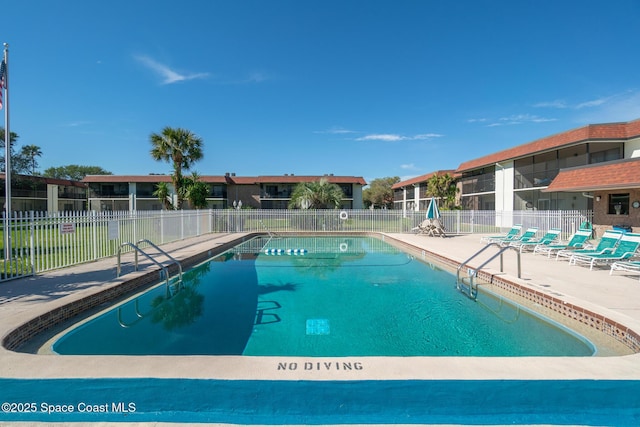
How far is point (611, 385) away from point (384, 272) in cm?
737

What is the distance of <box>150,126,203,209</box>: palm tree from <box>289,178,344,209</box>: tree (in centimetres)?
753

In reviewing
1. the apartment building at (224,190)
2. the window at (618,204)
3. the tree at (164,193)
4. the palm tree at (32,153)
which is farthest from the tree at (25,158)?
the window at (618,204)

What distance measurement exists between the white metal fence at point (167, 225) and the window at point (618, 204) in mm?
1381

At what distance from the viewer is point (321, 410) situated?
3084 mm

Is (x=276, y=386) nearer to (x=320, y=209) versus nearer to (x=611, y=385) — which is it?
(x=611, y=385)

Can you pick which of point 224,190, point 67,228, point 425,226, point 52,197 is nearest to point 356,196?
point 224,190

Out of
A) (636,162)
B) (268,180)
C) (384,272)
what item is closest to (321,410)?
(384,272)

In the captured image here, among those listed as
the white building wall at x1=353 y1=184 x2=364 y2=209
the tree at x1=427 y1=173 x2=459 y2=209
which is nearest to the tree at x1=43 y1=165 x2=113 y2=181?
the white building wall at x1=353 y1=184 x2=364 y2=209

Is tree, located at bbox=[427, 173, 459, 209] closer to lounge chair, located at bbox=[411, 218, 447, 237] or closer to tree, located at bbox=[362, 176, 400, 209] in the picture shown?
lounge chair, located at bbox=[411, 218, 447, 237]

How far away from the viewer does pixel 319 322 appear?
601 cm

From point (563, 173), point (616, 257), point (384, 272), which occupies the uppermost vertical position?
point (563, 173)

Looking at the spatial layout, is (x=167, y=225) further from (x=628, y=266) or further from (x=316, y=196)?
(x=628, y=266)

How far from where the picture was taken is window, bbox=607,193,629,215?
50.6 feet

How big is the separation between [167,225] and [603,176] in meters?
18.9
